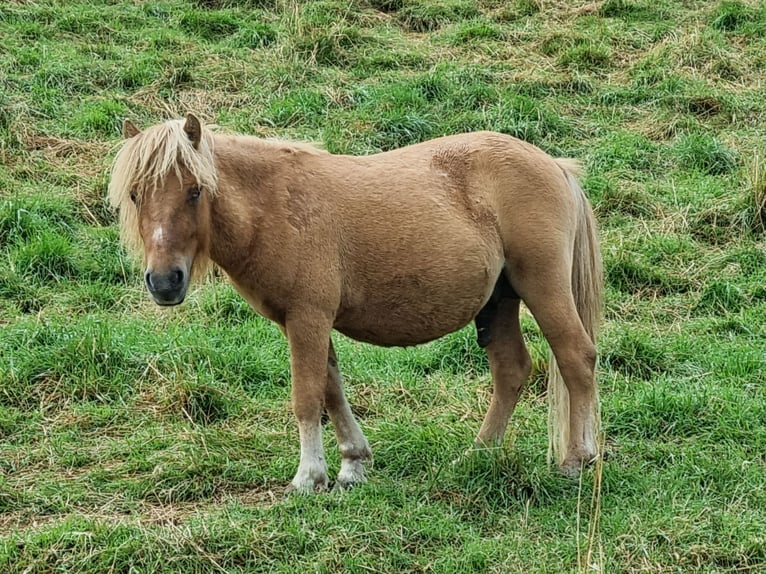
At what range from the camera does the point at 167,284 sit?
4.51 metres

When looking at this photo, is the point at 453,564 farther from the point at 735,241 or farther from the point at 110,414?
the point at 735,241

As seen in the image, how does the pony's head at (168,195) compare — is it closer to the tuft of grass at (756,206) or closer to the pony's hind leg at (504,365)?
the pony's hind leg at (504,365)

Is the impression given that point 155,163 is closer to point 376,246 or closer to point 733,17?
point 376,246

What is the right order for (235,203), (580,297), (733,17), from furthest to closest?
(733,17)
(580,297)
(235,203)

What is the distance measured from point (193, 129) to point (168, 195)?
13.3 inches

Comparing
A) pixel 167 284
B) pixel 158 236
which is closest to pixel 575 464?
pixel 167 284

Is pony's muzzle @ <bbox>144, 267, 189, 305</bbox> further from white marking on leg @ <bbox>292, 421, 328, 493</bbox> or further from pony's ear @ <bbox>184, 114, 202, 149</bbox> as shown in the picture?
white marking on leg @ <bbox>292, 421, 328, 493</bbox>

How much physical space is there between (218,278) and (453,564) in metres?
4.02

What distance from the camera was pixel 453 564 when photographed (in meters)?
4.42

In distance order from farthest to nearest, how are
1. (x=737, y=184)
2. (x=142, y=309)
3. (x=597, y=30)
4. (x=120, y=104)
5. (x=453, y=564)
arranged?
1. (x=597, y=30)
2. (x=120, y=104)
3. (x=737, y=184)
4. (x=142, y=309)
5. (x=453, y=564)

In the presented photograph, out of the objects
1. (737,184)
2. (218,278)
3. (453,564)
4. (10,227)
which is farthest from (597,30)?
(453,564)

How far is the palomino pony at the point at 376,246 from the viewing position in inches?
184

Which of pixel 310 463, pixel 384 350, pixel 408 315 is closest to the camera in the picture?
pixel 310 463

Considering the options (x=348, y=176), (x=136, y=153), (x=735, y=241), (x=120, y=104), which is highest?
(x=136, y=153)
